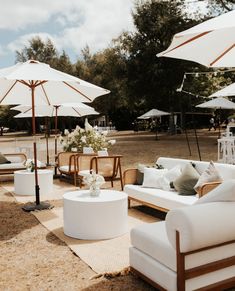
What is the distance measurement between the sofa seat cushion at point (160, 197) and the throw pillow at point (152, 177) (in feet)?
0.42

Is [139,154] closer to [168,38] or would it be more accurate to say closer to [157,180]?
[157,180]

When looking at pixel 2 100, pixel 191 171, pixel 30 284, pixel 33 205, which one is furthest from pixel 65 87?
pixel 30 284

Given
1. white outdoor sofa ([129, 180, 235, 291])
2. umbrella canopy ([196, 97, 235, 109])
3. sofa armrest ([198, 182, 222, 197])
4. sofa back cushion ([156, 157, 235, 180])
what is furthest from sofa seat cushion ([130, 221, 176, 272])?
umbrella canopy ([196, 97, 235, 109])

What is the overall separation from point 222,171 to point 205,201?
2131mm

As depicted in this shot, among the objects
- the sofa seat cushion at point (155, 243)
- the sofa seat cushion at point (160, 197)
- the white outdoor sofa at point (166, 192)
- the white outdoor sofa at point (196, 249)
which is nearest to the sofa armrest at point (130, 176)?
the white outdoor sofa at point (166, 192)

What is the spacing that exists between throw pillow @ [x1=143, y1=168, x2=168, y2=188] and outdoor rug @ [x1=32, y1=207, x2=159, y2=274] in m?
0.51

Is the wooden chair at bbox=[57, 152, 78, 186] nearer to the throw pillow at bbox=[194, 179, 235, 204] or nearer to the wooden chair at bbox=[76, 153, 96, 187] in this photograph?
the wooden chair at bbox=[76, 153, 96, 187]

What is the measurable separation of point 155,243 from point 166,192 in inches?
102

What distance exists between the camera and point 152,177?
6480 mm

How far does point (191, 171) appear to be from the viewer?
5.86 m

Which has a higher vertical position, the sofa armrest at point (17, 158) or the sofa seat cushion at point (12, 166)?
the sofa armrest at point (17, 158)

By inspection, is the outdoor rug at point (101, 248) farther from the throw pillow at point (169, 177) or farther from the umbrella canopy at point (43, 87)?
the umbrella canopy at point (43, 87)

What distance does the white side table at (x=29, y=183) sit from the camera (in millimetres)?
8266

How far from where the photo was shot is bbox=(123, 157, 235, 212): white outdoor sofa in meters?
5.33
